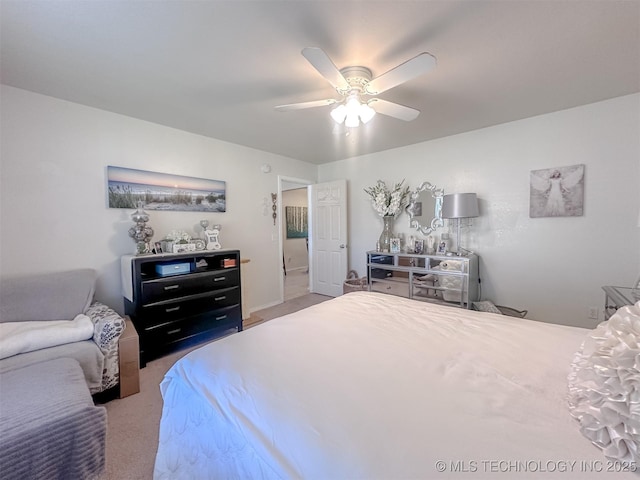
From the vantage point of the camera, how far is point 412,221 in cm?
377

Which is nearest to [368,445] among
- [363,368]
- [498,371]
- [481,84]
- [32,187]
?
[363,368]

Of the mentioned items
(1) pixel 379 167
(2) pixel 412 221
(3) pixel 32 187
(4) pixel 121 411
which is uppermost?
(1) pixel 379 167

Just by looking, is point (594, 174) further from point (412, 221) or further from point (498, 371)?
point (498, 371)

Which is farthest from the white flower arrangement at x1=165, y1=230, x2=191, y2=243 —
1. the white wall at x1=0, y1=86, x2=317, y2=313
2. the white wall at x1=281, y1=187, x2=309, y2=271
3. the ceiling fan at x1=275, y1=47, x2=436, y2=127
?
the white wall at x1=281, y1=187, x2=309, y2=271

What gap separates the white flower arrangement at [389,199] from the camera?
3.75 m

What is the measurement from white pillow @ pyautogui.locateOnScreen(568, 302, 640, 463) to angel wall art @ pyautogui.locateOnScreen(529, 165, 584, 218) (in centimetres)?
243

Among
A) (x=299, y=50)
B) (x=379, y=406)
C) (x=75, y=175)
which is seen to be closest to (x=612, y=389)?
(x=379, y=406)

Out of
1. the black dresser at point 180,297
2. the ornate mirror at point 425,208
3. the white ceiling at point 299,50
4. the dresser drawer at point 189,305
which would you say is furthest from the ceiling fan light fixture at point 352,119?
the dresser drawer at point 189,305

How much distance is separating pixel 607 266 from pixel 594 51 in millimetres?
1967

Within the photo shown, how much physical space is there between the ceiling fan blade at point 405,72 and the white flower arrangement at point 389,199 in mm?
2140

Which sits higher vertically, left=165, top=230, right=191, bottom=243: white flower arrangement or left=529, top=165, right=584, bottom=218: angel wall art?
left=529, top=165, right=584, bottom=218: angel wall art

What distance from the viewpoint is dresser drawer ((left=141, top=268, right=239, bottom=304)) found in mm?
2404

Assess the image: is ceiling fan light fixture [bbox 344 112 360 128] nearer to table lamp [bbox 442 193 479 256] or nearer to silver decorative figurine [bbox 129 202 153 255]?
table lamp [bbox 442 193 479 256]

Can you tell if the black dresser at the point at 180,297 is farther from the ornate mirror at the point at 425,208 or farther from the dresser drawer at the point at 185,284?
the ornate mirror at the point at 425,208
